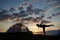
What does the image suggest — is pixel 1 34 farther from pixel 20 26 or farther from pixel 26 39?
pixel 20 26

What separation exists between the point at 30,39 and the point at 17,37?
3.75 m

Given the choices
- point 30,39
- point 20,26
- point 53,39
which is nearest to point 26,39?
point 30,39

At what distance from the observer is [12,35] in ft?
141

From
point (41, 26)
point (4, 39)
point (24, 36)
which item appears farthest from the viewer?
point (41, 26)

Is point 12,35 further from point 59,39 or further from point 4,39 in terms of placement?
point 59,39

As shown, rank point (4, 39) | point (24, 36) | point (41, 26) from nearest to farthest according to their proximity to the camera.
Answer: point (4, 39) → point (24, 36) → point (41, 26)

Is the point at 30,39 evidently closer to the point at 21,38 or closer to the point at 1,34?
the point at 21,38

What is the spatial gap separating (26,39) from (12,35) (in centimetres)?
389

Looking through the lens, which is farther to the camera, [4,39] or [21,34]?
[21,34]

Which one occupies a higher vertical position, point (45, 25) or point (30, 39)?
point (45, 25)

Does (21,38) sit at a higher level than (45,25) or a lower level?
lower

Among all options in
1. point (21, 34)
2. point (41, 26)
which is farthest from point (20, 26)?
point (21, 34)

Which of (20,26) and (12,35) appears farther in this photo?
(20,26)

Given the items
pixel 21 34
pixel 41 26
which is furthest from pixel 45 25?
pixel 21 34
